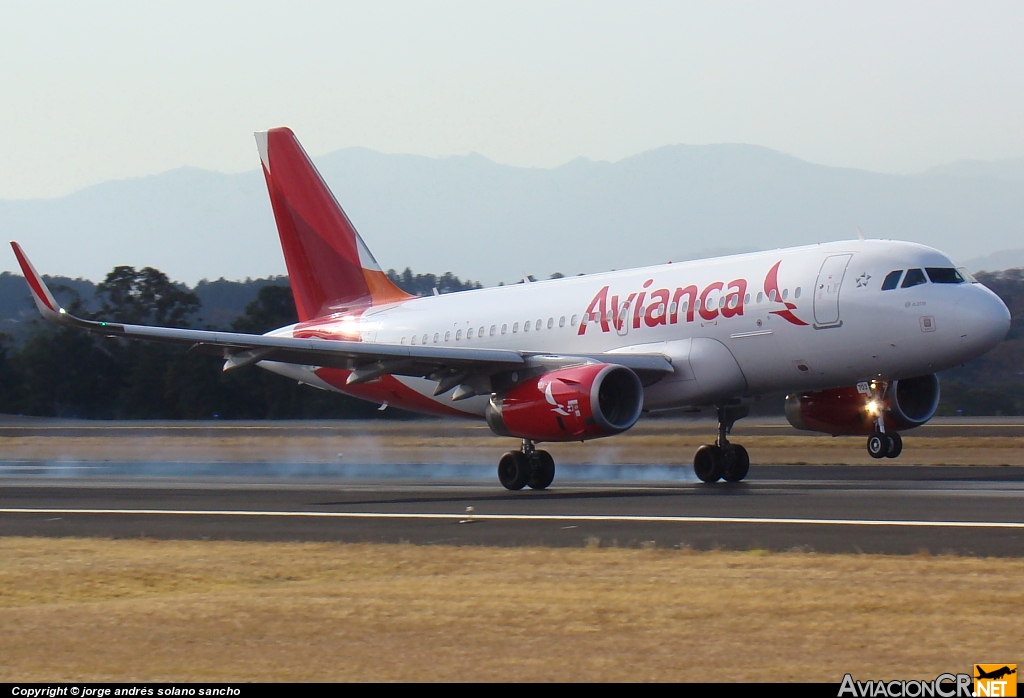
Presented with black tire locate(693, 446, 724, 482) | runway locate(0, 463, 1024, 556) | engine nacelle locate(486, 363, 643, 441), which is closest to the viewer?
runway locate(0, 463, 1024, 556)

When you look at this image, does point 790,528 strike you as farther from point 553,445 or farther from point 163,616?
Answer: point 553,445

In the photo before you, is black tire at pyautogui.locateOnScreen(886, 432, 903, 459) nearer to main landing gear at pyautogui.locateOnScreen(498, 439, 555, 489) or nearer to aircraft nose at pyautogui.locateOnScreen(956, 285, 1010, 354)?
aircraft nose at pyautogui.locateOnScreen(956, 285, 1010, 354)

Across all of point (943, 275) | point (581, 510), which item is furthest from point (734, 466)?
point (581, 510)

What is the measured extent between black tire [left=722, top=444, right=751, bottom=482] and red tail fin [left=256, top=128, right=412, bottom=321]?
416 inches

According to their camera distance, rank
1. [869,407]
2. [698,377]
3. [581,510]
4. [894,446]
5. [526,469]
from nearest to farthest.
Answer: [581,510] → [894,446] → [698,377] → [526,469] → [869,407]

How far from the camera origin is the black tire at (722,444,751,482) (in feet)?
86.8

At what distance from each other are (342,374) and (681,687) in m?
24.9

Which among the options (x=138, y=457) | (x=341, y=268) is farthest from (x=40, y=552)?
(x=138, y=457)

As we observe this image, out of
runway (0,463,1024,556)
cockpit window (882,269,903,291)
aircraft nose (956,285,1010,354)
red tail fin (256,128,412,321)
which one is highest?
red tail fin (256,128,412,321)

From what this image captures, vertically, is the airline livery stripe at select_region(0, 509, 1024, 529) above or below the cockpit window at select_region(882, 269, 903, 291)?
below

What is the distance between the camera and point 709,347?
24.6m

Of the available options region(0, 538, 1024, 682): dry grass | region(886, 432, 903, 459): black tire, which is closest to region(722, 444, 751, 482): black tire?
region(886, 432, 903, 459): black tire

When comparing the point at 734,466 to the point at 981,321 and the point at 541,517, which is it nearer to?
the point at 981,321

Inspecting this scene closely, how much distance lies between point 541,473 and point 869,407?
650cm
